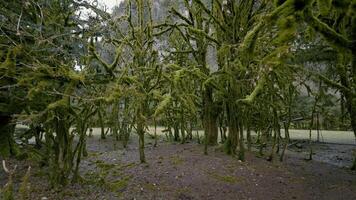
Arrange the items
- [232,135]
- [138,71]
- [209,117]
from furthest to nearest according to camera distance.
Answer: [209,117], [232,135], [138,71]

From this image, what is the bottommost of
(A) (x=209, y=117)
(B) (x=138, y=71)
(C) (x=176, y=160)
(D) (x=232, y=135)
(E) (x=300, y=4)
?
(C) (x=176, y=160)

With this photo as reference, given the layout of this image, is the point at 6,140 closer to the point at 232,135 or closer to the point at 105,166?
the point at 105,166

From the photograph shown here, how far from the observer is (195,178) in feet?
25.9

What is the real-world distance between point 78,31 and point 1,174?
3.90 metres

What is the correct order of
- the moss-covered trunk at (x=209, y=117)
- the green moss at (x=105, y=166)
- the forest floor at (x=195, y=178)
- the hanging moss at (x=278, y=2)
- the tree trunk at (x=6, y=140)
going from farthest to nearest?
the moss-covered trunk at (x=209, y=117), the green moss at (x=105, y=166), the tree trunk at (x=6, y=140), the forest floor at (x=195, y=178), the hanging moss at (x=278, y=2)

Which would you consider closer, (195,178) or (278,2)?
(278,2)

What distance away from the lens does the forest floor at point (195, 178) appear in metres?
7.02

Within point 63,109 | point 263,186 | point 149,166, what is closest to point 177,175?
point 149,166

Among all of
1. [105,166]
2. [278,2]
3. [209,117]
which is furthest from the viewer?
[209,117]

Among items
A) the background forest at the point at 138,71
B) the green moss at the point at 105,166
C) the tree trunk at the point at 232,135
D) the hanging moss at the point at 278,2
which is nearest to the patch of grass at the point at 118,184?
the background forest at the point at 138,71

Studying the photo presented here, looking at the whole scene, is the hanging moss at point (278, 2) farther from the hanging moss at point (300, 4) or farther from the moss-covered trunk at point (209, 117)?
the moss-covered trunk at point (209, 117)

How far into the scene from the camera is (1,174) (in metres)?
7.58

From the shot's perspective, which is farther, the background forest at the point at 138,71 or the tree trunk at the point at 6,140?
the tree trunk at the point at 6,140

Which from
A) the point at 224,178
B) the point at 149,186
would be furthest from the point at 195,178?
the point at 149,186
